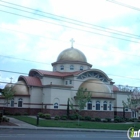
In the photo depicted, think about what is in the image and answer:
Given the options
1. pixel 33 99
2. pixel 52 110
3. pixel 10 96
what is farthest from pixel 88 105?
pixel 10 96

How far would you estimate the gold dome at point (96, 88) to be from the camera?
141ft

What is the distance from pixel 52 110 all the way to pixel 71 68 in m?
11.5

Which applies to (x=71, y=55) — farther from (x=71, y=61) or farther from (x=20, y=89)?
(x=20, y=89)

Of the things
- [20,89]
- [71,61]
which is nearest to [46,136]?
[20,89]

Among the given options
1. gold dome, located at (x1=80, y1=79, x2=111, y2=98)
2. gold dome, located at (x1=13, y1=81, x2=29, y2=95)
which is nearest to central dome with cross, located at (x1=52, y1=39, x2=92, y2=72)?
gold dome, located at (x1=80, y1=79, x2=111, y2=98)

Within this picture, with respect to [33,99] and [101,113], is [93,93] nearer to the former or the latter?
[101,113]

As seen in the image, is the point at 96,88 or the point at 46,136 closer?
the point at 46,136

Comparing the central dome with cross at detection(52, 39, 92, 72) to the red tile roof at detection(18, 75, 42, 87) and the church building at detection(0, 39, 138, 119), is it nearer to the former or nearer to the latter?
the church building at detection(0, 39, 138, 119)

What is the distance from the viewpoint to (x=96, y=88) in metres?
43.3

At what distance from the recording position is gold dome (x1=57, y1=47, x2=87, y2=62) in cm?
5012

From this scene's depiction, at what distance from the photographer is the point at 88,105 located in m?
43.0

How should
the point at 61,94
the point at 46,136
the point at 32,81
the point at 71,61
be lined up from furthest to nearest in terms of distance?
the point at 71,61 < the point at 32,81 < the point at 61,94 < the point at 46,136

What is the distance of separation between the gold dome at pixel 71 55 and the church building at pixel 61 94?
3.88 metres

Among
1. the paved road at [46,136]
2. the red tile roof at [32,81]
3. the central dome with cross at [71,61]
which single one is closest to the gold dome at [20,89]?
the red tile roof at [32,81]
